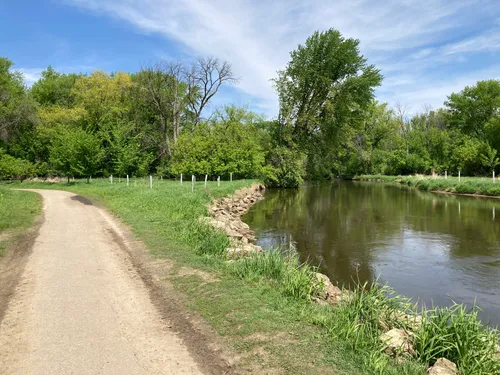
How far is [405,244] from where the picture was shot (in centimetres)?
1486

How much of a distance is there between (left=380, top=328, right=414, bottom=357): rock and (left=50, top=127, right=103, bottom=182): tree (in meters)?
32.5

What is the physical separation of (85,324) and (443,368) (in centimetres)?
498

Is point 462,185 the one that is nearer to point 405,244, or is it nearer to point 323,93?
point 323,93

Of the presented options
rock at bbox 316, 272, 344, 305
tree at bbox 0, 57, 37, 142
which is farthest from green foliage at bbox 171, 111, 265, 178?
rock at bbox 316, 272, 344, 305

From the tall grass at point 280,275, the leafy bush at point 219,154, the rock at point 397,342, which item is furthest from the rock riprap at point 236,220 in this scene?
the rock at point 397,342

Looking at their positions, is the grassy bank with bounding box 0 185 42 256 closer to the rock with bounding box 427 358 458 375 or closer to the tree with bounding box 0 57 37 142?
the rock with bounding box 427 358 458 375

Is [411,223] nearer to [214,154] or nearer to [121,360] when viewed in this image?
[121,360]

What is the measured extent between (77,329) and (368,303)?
4.77 m

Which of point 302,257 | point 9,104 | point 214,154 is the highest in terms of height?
point 9,104

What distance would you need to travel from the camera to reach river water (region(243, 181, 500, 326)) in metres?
9.88

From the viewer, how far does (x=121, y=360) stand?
4.39 m

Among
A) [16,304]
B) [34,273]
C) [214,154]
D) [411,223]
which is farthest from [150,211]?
[214,154]

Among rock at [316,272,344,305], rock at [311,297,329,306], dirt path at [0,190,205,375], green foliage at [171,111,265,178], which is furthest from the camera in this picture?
green foliage at [171,111,265,178]

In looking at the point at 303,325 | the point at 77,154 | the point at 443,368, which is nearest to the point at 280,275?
the point at 303,325
